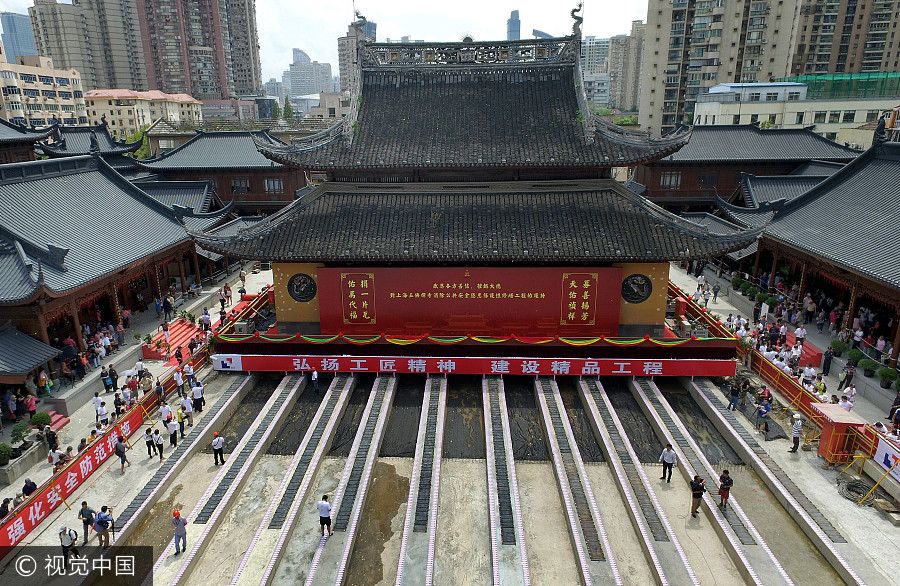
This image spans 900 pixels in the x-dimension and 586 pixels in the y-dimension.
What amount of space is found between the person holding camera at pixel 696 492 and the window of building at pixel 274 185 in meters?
44.2

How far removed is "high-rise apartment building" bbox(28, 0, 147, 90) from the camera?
4611 inches

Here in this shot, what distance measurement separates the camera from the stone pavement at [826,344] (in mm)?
20703

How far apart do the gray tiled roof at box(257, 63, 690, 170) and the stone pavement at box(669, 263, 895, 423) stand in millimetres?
12228

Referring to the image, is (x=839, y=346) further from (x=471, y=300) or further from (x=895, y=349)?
(x=471, y=300)

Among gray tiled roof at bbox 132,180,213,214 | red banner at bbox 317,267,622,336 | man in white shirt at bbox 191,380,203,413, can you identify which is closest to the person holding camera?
red banner at bbox 317,267,622,336

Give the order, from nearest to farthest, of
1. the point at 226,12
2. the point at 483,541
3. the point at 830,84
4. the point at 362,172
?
the point at 483,541 < the point at 362,172 < the point at 830,84 < the point at 226,12

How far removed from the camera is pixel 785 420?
68.4ft

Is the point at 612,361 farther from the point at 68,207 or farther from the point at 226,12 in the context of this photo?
the point at 226,12

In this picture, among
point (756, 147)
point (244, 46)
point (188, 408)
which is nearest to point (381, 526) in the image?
point (188, 408)

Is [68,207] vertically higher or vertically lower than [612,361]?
higher

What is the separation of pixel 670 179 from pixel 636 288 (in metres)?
29.1

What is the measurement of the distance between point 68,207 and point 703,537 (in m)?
Result: 32.4

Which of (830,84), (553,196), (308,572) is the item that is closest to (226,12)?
(830,84)

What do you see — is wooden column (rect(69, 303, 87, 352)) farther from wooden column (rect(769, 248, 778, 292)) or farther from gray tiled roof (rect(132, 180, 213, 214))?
wooden column (rect(769, 248, 778, 292))
